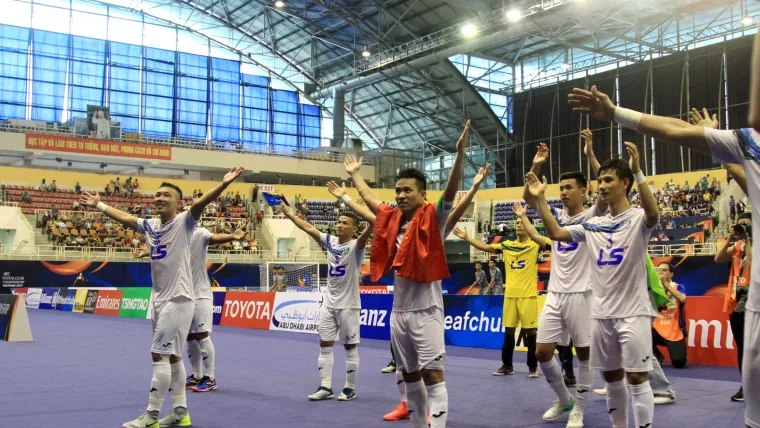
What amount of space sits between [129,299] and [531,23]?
2372 cm

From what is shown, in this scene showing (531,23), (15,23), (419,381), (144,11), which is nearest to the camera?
(419,381)

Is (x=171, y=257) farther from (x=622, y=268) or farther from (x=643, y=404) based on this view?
(x=643, y=404)

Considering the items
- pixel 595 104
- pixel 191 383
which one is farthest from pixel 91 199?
pixel 595 104

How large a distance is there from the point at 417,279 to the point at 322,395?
11.5ft

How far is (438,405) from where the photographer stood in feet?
16.6

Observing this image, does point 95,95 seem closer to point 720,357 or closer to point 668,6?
point 668,6

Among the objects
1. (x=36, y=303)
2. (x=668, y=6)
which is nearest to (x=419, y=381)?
(x=36, y=303)

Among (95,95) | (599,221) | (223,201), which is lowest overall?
(599,221)

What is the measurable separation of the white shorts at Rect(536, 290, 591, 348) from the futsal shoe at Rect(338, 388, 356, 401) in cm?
251

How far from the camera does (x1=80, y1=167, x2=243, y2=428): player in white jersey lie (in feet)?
20.9

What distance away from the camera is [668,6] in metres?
37.1

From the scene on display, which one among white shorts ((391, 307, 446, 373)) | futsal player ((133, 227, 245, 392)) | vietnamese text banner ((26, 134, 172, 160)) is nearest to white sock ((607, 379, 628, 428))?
white shorts ((391, 307, 446, 373))

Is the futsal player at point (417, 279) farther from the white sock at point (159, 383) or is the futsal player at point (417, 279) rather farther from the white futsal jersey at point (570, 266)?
the white sock at point (159, 383)

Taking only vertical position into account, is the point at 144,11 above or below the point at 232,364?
above
